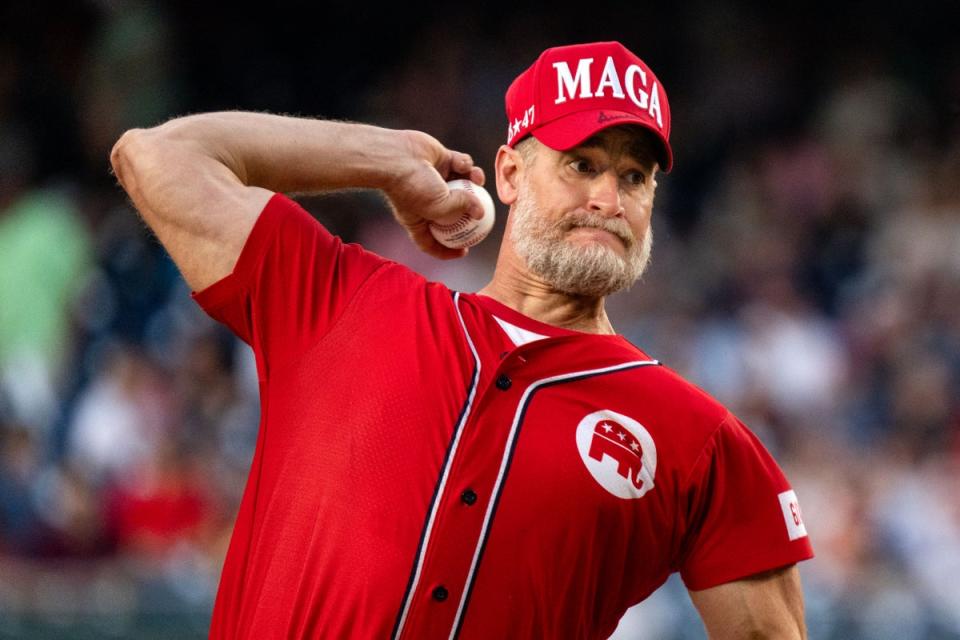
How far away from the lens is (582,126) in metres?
3.26

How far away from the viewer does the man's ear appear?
3502 mm

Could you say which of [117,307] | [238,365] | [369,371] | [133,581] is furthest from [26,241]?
[369,371]

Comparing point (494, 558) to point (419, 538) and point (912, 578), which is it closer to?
point (419, 538)

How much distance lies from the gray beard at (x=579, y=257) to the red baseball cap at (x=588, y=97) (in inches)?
7.1

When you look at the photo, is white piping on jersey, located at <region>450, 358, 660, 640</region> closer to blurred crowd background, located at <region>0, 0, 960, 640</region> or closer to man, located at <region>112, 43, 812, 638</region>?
man, located at <region>112, 43, 812, 638</region>

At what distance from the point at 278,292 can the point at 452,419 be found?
46 centimetres

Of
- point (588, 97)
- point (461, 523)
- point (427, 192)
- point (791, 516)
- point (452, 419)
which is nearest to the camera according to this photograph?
point (461, 523)

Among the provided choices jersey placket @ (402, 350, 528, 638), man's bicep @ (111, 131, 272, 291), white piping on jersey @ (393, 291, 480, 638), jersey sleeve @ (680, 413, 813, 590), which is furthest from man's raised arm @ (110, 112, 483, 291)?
jersey sleeve @ (680, 413, 813, 590)

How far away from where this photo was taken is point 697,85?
400 inches

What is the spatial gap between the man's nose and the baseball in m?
0.25

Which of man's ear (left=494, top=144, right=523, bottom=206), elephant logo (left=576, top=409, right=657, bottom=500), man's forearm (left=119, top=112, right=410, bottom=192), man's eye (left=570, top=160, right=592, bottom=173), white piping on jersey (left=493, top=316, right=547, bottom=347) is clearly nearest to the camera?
elephant logo (left=576, top=409, right=657, bottom=500)

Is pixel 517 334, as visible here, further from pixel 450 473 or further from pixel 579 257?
pixel 450 473

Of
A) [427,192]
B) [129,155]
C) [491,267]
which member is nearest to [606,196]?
[427,192]

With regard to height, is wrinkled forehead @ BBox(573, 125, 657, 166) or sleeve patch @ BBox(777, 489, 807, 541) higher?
wrinkled forehead @ BBox(573, 125, 657, 166)
